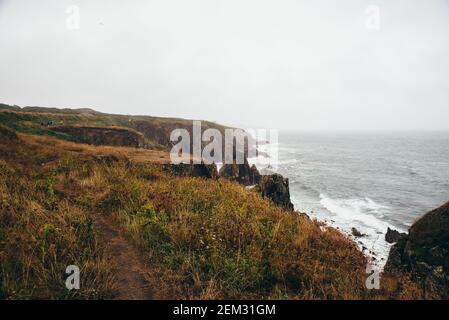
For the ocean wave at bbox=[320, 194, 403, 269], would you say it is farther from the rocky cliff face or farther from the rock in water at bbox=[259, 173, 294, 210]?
the rocky cliff face

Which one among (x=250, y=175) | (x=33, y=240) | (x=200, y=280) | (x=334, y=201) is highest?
(x=33, y=240)

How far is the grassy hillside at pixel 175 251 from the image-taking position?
3.98 metres

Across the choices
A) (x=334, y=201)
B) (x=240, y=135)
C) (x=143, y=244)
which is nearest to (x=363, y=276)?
(x=143, y=244)

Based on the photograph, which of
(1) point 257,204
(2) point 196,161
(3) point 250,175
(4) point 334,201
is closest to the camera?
(1) point 257,204

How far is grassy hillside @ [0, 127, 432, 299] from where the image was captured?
3.98 metres

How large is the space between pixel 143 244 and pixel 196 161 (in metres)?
10.3

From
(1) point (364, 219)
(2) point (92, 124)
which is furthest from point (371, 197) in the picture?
(2) point (92, 124)

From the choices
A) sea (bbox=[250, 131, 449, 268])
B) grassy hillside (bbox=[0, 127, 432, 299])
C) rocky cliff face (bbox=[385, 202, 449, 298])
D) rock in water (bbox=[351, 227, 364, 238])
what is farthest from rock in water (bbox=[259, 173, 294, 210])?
grassy hillside (bbox=[0, 127, 432, 299])

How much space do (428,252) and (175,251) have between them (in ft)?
24.4

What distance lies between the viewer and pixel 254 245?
5078 millimetres

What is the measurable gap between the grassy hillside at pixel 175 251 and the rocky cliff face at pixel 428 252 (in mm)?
1724

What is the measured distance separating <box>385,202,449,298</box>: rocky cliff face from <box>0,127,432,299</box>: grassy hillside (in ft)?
5.66

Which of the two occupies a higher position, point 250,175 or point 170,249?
point 170,249

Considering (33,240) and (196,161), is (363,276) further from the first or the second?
(196,161)
